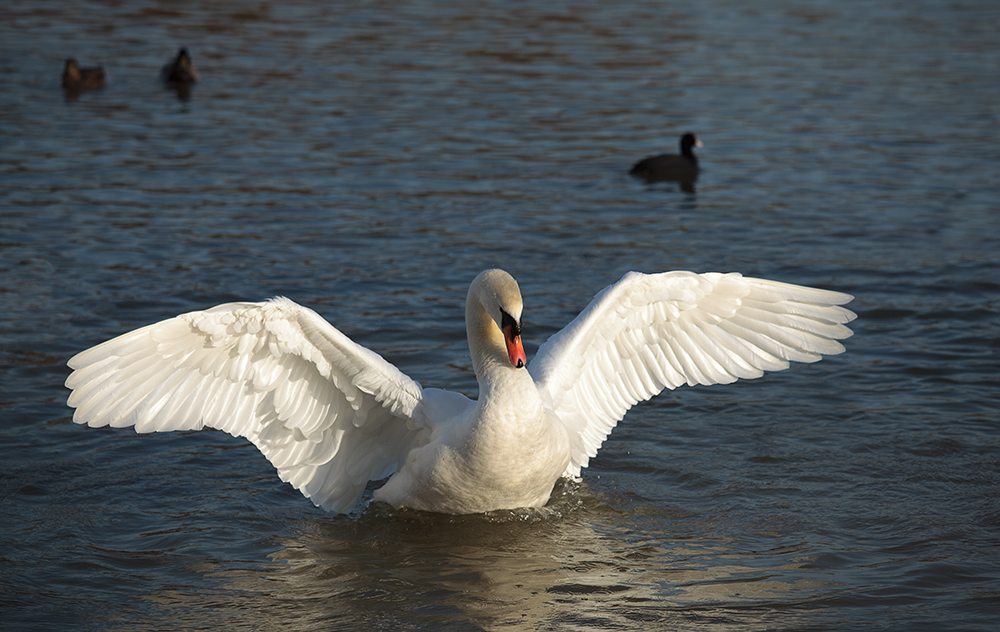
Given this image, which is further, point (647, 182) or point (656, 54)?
point (656, 54)

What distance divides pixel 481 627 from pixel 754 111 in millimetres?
13957

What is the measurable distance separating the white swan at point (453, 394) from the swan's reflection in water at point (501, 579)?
0.77ft

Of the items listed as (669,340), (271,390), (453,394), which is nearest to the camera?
(271,390)

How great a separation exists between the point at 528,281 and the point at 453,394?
14.2 feet

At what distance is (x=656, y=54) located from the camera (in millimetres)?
22609

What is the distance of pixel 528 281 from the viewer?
35.8 ft

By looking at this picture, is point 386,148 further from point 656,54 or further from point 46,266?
point 656,54

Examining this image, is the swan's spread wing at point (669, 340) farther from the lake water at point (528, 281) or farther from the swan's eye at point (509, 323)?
the swan's eye at point (509, 323)

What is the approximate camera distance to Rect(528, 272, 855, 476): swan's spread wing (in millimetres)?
6695

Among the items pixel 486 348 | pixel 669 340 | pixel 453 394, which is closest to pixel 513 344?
pixel 486 348

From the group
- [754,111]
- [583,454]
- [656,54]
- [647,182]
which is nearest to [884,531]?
[583,454]

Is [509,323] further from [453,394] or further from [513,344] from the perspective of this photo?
[453,394]

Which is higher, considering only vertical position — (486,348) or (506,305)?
(506,305)

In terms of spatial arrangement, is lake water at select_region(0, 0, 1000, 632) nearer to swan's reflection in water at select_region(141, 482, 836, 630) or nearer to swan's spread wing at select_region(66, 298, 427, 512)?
swan's reflection in water at select_region(141, 482, 836, 630)
